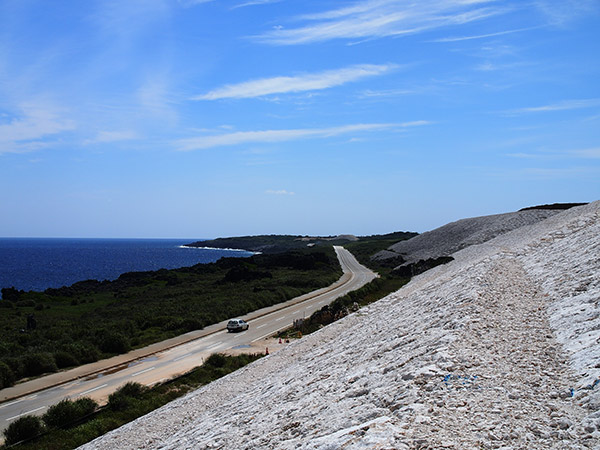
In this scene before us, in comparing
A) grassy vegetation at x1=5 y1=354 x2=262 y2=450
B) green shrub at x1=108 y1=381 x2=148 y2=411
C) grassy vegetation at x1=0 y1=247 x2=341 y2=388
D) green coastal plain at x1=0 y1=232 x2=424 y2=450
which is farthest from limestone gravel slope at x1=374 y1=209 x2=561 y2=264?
green shrub at x1=108 y1=381 x2=148 y2=411

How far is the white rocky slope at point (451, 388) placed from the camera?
5.89 m

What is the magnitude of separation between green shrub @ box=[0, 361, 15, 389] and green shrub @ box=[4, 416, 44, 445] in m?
7.91

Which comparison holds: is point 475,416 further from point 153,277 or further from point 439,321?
point 153,277

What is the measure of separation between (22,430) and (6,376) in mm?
8961

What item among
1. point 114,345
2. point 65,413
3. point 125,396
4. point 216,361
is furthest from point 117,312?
point 65,413

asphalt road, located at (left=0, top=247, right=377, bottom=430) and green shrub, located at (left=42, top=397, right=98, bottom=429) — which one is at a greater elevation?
green shrub, located at (left=42, top=397, right=98, bottom=429)

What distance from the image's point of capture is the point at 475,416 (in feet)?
20.2

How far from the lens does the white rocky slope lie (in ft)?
19.3

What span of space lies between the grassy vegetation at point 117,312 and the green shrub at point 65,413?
24.5 ft

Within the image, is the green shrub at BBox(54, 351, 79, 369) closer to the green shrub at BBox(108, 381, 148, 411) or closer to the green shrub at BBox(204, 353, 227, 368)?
the green shrub at BBox(204, 353, 227, 368)

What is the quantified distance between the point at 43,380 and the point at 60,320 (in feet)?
68.2

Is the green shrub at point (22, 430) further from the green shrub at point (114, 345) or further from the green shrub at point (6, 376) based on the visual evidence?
the green shrub at point (114, 345)

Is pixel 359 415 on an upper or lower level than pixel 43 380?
upper

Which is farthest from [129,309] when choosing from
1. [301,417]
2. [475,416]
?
[475,416]
